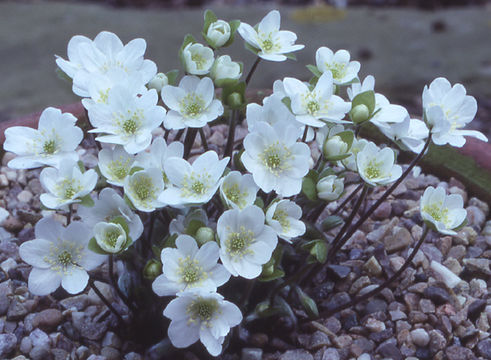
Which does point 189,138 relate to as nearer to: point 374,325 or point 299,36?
point 374,325

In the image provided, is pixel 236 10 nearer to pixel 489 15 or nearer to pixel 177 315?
pixel 489 15

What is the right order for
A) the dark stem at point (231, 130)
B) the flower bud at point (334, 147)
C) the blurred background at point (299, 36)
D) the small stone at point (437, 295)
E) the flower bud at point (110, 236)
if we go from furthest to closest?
the blurred background at point (299, 36) → the small stone at point (437, 295) → the dark stem at point (231, 130) → the flower bud at point (334, 147) → the flower bud at point (110, 236)

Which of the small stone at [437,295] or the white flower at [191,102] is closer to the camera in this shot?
the white flower at [191,102]

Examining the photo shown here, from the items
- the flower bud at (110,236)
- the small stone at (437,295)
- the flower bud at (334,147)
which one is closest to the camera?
the flower bud at (110,236)

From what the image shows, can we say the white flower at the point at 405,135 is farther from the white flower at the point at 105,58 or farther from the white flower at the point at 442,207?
the white flower at the point at 105,58

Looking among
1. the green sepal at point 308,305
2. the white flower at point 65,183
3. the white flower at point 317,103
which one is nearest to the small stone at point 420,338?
the green sepal at point 308,305

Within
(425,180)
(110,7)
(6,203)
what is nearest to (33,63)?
(110,7)

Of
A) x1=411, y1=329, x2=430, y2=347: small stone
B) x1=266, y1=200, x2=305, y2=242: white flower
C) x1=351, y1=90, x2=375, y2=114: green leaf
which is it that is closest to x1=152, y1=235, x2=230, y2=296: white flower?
x1=266, y1=200, x2=305, y2=242: white flower
